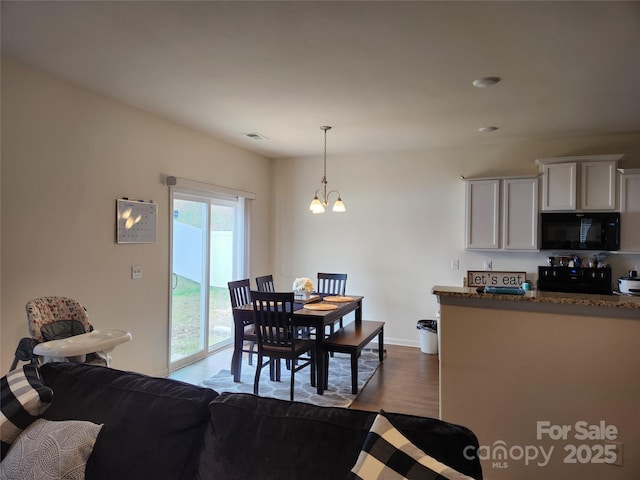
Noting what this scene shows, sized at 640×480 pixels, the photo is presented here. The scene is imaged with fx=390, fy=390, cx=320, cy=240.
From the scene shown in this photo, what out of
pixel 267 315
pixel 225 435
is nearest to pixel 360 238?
pixel 267 315

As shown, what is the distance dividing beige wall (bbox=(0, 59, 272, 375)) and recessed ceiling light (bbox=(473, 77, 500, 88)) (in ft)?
9.90

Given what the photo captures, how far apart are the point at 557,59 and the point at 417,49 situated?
98 cm

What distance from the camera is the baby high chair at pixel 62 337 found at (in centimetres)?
246

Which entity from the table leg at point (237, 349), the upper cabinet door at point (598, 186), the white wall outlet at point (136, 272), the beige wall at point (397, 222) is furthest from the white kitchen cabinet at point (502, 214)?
the white wall outlet at point (136, 272)

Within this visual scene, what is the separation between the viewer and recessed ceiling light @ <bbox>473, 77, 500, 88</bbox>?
117 inches

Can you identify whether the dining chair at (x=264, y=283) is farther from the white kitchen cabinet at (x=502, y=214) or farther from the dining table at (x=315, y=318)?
the white kitchen cabinet at (x=502, y=214)

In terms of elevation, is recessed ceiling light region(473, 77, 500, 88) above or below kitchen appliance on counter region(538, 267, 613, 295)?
above

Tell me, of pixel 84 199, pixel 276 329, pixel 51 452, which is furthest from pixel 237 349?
pixel 51 452

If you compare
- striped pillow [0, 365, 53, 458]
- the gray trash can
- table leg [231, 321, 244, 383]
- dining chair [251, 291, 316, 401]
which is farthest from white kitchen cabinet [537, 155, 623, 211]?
striped pillow [0, 365, 53, 458]

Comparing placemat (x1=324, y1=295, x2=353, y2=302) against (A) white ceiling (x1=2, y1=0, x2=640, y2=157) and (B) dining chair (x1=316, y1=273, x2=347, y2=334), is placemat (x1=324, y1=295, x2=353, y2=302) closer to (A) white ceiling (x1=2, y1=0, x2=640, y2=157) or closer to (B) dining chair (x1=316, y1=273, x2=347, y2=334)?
(B) dining chair (x1=316, y1=273, x2=347, y2=334)

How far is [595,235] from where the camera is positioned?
4.45 meters

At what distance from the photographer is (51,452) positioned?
1.25 metres

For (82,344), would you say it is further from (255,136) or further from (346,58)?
(255,136)

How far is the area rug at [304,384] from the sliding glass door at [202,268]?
2.14ft
